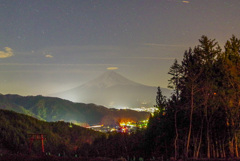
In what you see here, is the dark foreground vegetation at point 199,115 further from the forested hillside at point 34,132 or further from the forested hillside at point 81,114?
the forested hillside at point 81,114

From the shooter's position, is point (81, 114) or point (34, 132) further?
point (81, 114)

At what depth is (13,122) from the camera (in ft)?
167

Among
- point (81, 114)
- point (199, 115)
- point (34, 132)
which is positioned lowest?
point (34, 132)

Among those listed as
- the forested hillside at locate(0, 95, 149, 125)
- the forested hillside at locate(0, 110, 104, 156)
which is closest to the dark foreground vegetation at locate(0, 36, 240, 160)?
the forested hillside at locate(0, 110, 104, 156)

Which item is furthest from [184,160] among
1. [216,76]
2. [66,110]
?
[66,110]

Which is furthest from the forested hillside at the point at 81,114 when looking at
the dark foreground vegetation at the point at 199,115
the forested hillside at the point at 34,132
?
the dark foreground vegetation at the point at 199,115

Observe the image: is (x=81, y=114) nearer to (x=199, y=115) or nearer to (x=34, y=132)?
(x=34, y=132)

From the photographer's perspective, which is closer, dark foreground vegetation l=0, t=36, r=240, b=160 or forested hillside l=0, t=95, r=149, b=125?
dark foreground vegetation l=0, t=36, r=240, b=160

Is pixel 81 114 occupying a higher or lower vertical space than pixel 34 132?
higher

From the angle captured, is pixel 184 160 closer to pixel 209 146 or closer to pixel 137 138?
pixel 209 146

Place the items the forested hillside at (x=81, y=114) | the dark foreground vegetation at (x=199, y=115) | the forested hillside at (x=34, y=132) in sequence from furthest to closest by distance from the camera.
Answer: the forested hillside at (x=81, y=114) → the forested hillside at (x=34, y=132) → the dark foreground vegetation at (x=199, y=115)

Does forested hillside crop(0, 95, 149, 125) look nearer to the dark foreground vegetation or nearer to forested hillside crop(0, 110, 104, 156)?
forested hillside crop(0, 110, 104, 156)

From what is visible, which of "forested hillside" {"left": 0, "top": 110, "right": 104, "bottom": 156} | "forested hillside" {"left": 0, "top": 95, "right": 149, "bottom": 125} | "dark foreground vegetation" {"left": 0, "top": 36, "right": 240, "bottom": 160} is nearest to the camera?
"dark foreground vegetation" {"left": 0, "top": 36, "right": 240, "bottom": 160}

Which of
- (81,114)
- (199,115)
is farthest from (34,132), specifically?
(81,114)
